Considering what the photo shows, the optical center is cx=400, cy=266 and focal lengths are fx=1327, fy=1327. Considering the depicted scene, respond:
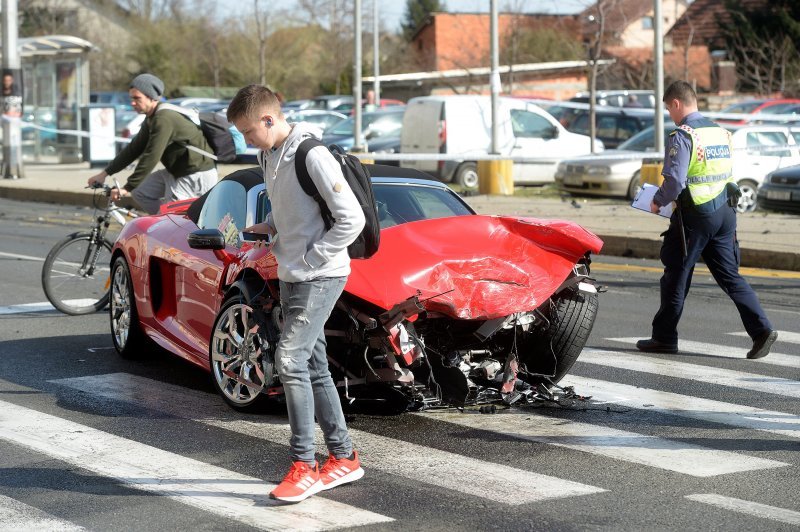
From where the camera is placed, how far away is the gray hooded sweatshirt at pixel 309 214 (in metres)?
5.36

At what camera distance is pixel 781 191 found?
1862cm

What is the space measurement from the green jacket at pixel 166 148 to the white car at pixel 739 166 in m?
10.5

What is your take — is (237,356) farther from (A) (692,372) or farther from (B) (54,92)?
(B) (54,92)

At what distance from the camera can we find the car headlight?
21766mm

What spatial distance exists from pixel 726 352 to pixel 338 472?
445 centimetres

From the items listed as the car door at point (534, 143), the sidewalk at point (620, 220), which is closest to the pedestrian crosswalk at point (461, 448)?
the sidewalk at point (620, 220)

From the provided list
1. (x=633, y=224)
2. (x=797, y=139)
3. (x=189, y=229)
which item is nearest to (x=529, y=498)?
(x=189, y=229)

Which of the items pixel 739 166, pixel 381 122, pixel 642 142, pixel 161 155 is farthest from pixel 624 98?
pixel 161 155

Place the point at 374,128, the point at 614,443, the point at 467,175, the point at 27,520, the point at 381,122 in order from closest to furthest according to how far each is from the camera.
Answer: the point at 27,520
the point at 614,443
the point at 467,175
the point at 374,128
the point at 381,122

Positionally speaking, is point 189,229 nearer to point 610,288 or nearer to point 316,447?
point 316,447

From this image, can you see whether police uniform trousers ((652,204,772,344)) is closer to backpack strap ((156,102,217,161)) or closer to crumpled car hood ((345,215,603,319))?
crumpled car hood ((345,215,603,319))

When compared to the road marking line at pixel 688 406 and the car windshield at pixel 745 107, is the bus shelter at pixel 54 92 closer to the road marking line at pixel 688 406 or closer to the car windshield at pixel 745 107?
the car windshield at pixel 745 107

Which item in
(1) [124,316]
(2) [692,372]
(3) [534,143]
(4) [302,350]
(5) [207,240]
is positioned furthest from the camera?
(3) [534,143]

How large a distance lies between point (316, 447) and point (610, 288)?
22.5 ft
